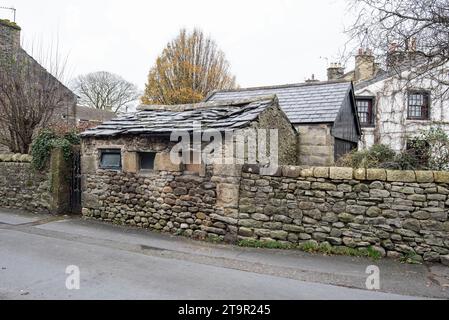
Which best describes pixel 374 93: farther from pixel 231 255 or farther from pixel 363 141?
pixel 231 255

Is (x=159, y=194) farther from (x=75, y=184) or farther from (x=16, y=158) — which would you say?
(x=16, y=158)

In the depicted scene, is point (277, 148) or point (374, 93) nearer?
point (277, 148)

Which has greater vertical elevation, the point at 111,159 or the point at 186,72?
the point at 186,72

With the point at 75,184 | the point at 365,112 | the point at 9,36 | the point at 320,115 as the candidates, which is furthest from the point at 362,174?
the point at 9,36

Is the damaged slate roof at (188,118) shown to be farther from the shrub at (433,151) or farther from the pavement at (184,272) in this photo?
the shrub at (433,151)

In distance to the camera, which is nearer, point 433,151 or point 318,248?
point 318,248

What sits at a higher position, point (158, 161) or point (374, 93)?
point (374, 93)

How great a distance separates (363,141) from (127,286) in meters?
18.3

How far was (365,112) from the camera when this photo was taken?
20.7 m

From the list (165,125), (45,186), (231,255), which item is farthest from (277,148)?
(45,186)

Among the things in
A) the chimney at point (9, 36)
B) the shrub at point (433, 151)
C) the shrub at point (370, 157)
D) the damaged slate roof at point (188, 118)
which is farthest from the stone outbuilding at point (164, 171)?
the chimney at point (9, 36)

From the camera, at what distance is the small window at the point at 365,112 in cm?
2061

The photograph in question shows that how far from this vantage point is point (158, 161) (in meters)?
8.57

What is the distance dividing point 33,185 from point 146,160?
4549mm
